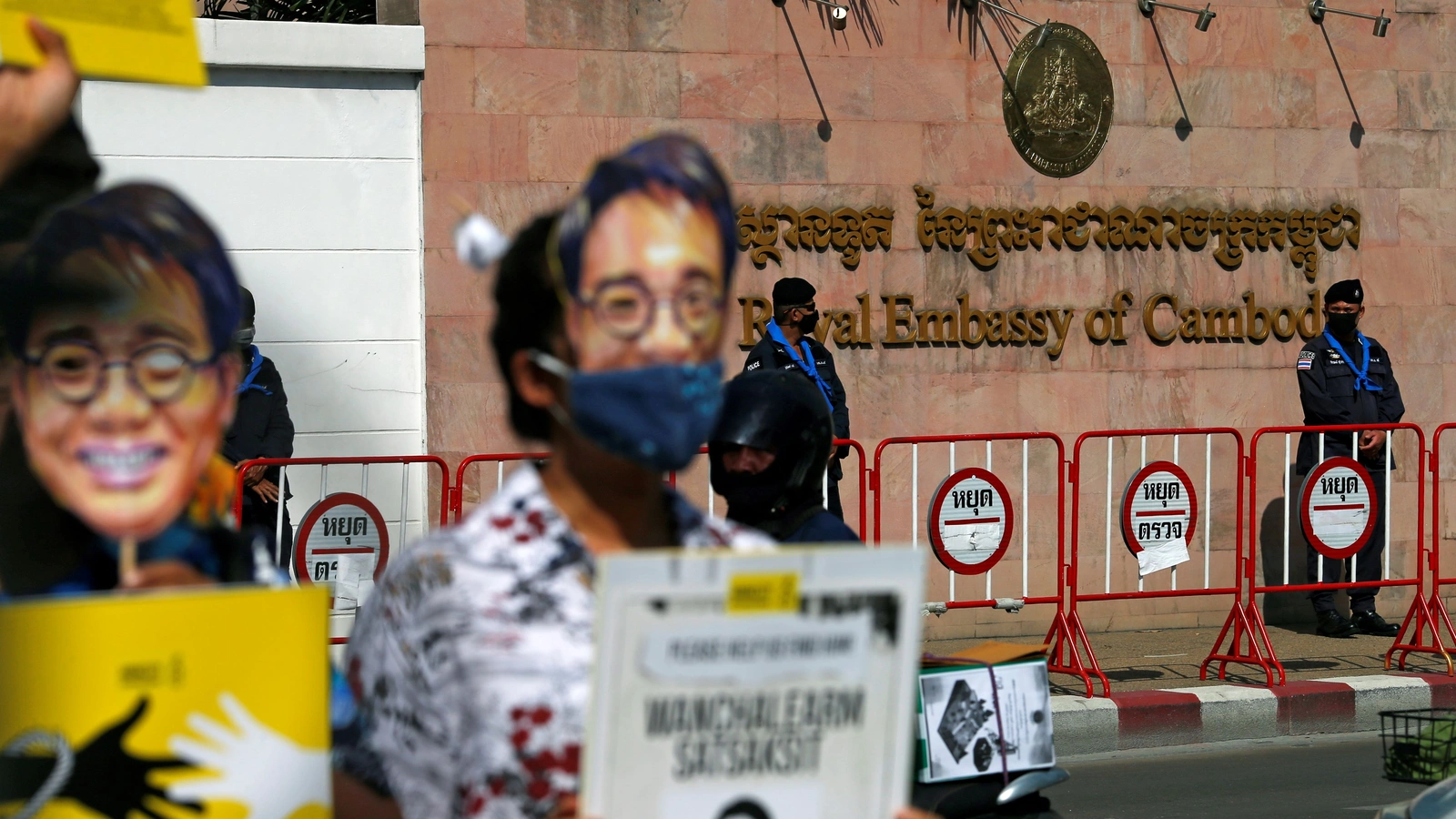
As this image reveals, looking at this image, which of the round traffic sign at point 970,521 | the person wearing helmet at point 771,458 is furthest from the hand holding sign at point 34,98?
the round traffic sign at point 970,521

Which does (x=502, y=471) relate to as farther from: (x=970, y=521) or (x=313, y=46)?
(x=313, y=46)

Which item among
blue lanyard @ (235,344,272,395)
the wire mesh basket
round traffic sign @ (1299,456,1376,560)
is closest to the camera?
the wire mesh basket

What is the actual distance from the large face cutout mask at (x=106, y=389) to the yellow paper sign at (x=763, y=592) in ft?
2.28

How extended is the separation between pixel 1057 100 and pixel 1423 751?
5.40 metres

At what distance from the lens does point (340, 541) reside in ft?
27.7

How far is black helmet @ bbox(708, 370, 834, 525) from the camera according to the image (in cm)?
A: 430

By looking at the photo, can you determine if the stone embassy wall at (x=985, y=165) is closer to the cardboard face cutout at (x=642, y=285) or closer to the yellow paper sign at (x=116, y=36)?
the yellow paper sign at (x=116, y=36)

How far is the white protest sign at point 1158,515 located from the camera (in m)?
9.49

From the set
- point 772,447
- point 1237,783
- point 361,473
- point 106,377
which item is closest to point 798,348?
point 361,473

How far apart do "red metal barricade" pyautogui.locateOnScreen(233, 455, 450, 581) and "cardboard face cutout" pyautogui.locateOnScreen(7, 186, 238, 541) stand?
230 inches

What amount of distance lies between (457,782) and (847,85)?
957 centimetres

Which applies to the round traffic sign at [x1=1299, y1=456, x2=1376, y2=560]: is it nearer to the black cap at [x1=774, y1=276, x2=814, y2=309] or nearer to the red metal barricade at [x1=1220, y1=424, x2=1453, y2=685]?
the red metal barricade at [x1=1220, y1=424, x2=1453, y2=685]

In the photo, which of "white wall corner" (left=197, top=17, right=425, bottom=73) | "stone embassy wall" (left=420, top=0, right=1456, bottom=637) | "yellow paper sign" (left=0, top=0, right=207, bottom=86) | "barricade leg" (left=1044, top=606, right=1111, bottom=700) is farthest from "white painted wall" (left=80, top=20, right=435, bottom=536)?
"yellow paper sign" (left=0, top=0, right=207, bottom=86)

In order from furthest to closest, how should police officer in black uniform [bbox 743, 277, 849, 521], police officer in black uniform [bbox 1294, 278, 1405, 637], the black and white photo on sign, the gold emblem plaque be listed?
1. the gold emblem plaque
2. police officer in black uniform [bbox 1294, 278, 1405, 637]
3. police officer in black uniform [bbox 743, 277, 849, 521]
4. the black and white photo on sign
